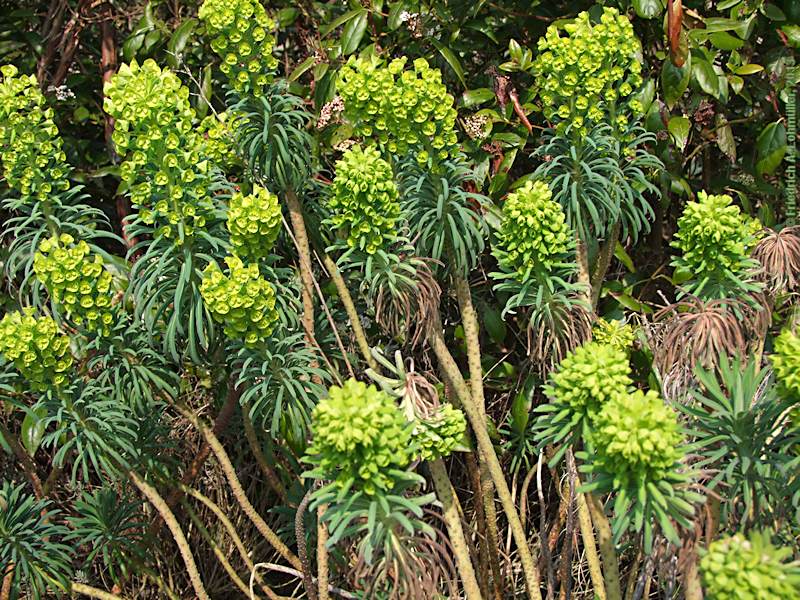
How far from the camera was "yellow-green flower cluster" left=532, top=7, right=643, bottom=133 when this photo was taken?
1.81 meters

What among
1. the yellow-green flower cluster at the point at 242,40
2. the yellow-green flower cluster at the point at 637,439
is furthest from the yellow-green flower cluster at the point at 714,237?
the yellow-green flower cluster at the point at 242,40

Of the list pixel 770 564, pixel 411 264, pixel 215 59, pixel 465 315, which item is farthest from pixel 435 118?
pixel 215 59

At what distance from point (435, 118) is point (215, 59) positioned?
153cm

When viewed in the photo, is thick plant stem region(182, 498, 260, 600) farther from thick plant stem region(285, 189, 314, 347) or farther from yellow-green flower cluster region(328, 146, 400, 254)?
yellow-green flower cluster region(328, 146, 400, 254)


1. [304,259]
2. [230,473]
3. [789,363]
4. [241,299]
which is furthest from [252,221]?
[789,363]

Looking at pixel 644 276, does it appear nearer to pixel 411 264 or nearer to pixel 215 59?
pixel 411 264

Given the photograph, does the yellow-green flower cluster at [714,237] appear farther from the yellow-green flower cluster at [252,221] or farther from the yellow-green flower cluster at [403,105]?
the yellow-green flower cluster at [252,221]

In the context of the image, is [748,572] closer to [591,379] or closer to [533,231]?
[591,379]

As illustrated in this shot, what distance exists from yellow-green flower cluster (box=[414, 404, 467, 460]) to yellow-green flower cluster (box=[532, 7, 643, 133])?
0.67 meters

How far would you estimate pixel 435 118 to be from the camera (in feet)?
5.90

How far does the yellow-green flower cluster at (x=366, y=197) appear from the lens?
1691mm

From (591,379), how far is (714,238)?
43 cm

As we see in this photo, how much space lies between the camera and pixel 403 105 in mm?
1748

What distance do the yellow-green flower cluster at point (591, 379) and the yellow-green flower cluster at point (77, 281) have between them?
3.21 feet
